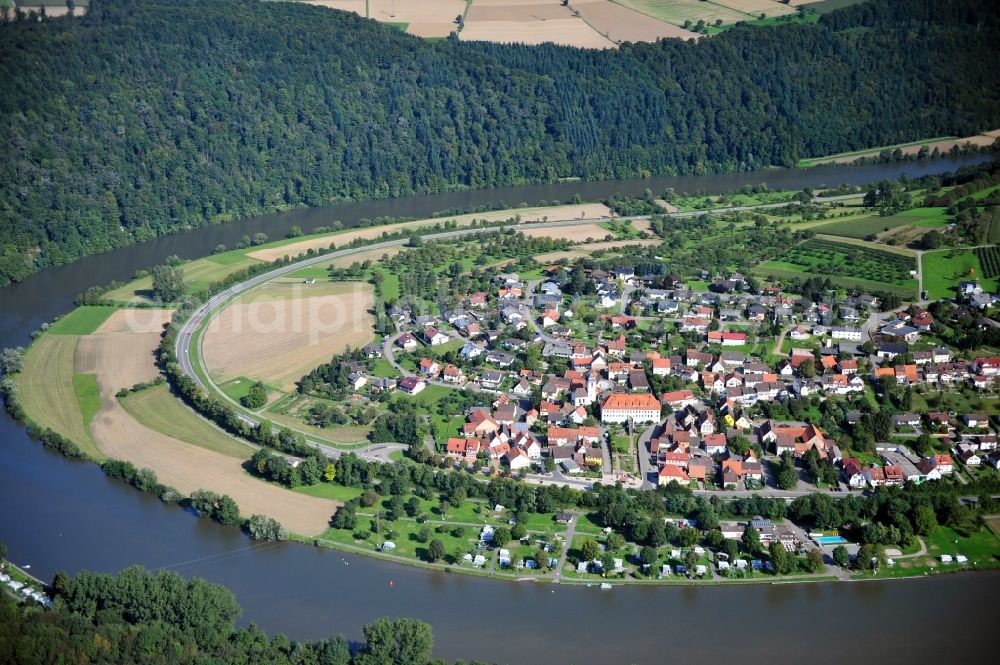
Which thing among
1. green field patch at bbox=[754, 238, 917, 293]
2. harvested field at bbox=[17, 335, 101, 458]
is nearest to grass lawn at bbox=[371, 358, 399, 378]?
harvested field at bbox=[17, 335, 101, 458]

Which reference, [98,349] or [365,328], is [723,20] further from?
[98,349]

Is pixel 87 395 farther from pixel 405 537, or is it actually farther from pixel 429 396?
pixel 405 537

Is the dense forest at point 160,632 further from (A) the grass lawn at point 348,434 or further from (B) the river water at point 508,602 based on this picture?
(A) the grass lawn at point 348,434

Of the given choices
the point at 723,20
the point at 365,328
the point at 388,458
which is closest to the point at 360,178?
the point at 365,328

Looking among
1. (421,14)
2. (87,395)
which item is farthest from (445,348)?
(421,14)

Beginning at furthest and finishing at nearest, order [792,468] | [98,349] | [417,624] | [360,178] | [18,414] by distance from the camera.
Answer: [360,178], [98,349], [18,414], [792,468], [417,624]

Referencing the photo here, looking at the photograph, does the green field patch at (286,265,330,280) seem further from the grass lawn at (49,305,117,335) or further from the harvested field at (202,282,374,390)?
the grass lawn at (49,305,117,335)
